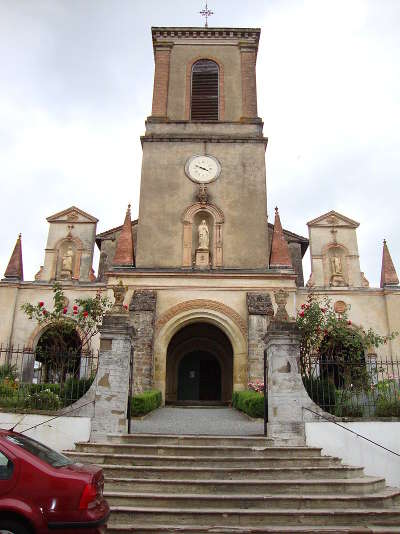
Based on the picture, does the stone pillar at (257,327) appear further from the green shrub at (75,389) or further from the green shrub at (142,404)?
the green shrub at (75,389)

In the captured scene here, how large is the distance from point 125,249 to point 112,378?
11.4 metres

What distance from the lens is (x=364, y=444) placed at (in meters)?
9.86

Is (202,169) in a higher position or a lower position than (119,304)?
higher

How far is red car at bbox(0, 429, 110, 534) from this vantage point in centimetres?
497

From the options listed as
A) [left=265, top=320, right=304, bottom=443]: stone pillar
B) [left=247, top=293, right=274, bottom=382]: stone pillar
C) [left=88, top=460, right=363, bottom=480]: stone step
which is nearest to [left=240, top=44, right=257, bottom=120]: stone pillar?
[left=247, top=293, right=274, bottom=382]: stone pillar

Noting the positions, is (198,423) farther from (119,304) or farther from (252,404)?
(119,304)

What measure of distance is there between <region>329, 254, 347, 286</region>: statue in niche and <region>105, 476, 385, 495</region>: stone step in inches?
626

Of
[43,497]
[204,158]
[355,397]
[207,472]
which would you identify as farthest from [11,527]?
[204,158]

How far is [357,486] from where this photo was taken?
789cm

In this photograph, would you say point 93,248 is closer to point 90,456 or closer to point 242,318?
point 242,318

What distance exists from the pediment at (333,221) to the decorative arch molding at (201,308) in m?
8.13

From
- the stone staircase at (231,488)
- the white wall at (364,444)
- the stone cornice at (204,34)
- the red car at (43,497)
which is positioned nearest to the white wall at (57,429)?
the stone staircase at (231,488)

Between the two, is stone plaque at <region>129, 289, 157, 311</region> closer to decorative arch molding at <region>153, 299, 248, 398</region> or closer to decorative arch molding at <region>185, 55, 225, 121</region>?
decorative arch molding at <region>153, 299, 248, 398</region>

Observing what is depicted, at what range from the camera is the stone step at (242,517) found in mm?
6848
